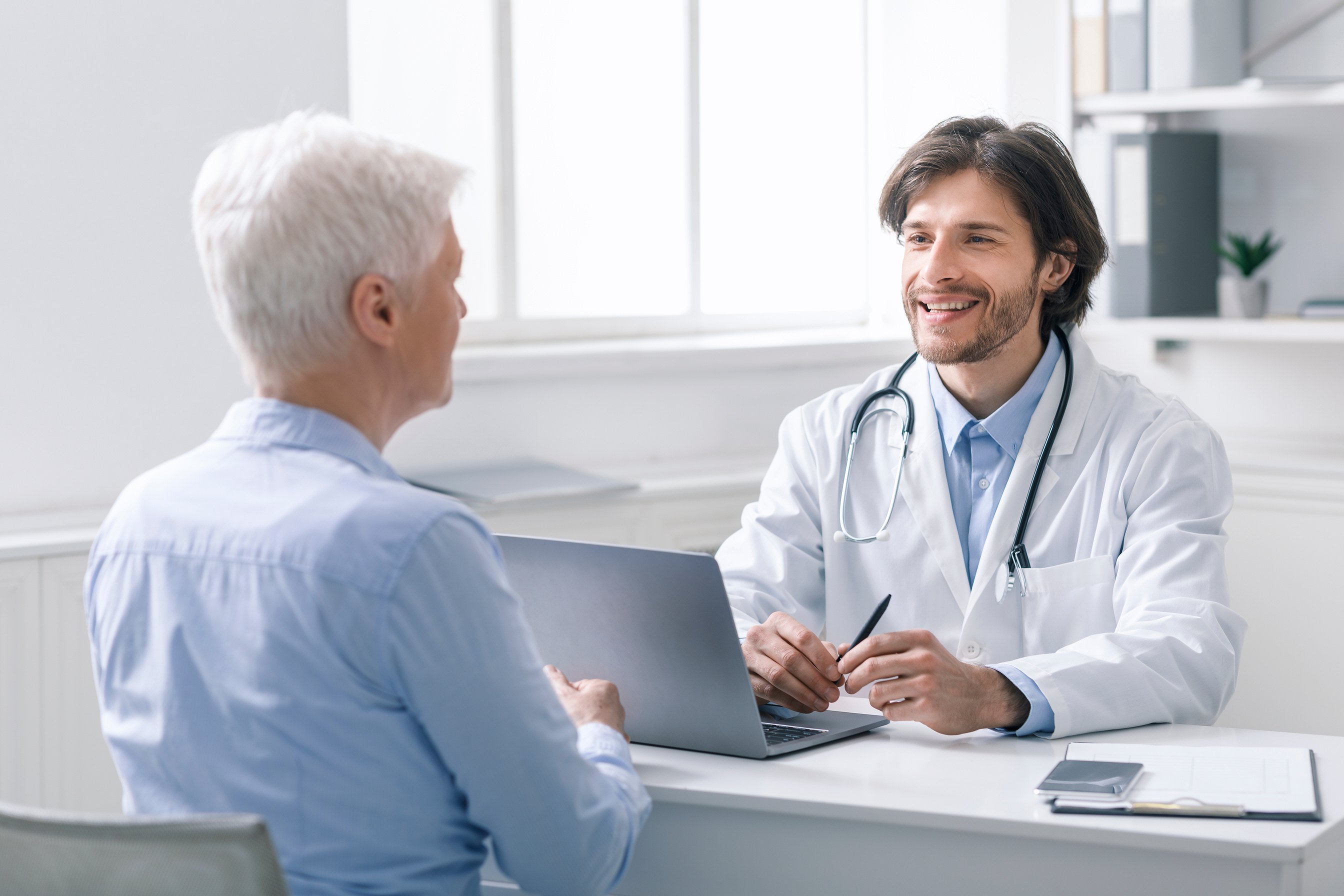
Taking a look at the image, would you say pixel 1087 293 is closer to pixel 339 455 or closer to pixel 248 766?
pixel 339 455

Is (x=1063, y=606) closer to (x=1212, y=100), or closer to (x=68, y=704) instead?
(x=68, y=704)

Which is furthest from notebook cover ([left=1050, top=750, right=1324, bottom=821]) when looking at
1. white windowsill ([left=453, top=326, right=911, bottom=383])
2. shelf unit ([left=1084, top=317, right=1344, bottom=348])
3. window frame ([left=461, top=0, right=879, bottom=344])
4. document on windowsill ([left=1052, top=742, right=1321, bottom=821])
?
window frame ([left=461, top=0, right=879, bottom=344])

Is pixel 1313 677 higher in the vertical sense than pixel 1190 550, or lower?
lower

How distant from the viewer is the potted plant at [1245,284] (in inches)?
130

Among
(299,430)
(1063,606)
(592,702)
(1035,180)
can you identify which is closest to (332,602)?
(299,430)

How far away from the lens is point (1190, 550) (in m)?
1.83

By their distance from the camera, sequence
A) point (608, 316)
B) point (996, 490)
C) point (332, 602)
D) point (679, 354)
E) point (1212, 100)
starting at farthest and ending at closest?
point (608, 316)
point (679, 354)
point (1212, 100)
point (996, 490)
point (332, 602)

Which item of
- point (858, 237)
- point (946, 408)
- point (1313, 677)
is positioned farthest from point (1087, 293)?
point (858, 237)

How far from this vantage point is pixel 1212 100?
324 centimetres

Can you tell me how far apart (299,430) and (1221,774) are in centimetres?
92

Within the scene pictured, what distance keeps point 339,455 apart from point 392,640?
18cm

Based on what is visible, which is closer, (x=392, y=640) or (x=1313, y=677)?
(x=392, y=640)

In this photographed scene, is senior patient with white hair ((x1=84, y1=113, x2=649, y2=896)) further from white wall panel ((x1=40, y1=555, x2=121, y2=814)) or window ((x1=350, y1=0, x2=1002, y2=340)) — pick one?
window ((x1=350, y1=0, x2=1002, y2=340))

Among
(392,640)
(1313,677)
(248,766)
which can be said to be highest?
(392,640)
